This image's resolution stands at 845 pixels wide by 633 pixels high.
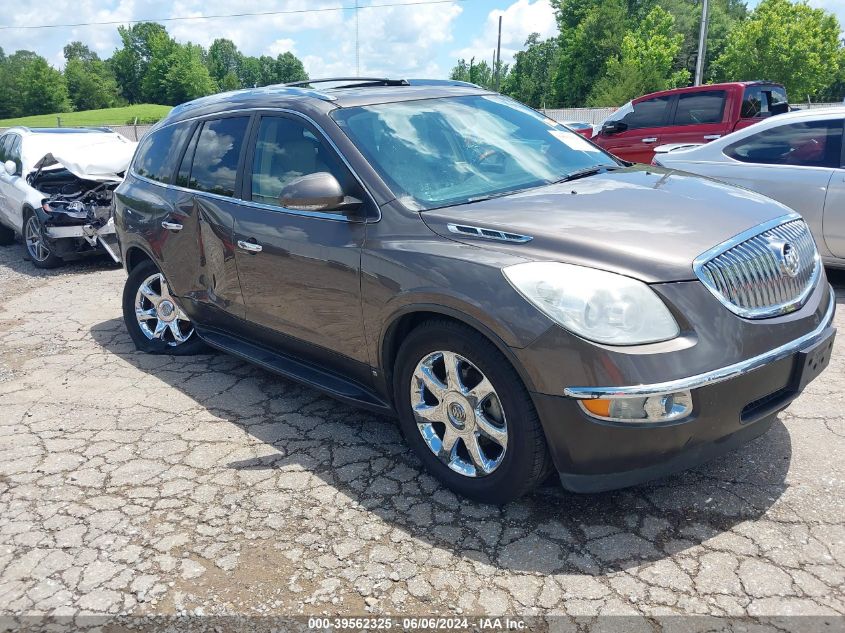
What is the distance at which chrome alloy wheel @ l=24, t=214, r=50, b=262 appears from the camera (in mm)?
8961

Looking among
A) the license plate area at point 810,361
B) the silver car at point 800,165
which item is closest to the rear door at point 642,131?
the silver car at point 800,165

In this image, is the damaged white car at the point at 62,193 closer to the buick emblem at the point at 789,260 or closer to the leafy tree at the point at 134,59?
the buick emblem at the point at 789,260

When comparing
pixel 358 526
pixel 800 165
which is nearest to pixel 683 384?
pixel 358 526

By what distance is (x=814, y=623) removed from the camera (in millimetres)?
2307

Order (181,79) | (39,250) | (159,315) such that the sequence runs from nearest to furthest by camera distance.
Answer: (159,315) < (39,250) < (181,79)

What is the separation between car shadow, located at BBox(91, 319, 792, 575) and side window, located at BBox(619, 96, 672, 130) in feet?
28.4

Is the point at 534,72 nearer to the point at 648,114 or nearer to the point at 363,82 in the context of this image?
the point at 648,114

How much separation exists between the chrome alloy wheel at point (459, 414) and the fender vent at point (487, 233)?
1.69ft

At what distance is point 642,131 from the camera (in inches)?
445

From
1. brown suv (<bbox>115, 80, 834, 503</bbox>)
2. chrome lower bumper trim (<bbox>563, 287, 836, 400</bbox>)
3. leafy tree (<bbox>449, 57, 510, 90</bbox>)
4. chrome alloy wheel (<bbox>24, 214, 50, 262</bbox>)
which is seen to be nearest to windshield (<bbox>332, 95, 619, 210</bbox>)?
brown suv (<bbox>115, 80, 834, 503</bbox>)

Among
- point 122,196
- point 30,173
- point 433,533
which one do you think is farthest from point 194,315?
point 30,173

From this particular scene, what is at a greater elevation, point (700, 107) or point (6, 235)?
point (700, 107)

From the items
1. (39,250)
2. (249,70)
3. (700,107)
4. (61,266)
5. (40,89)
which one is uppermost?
(249,70)

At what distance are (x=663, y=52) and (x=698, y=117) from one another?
43.0 meters
